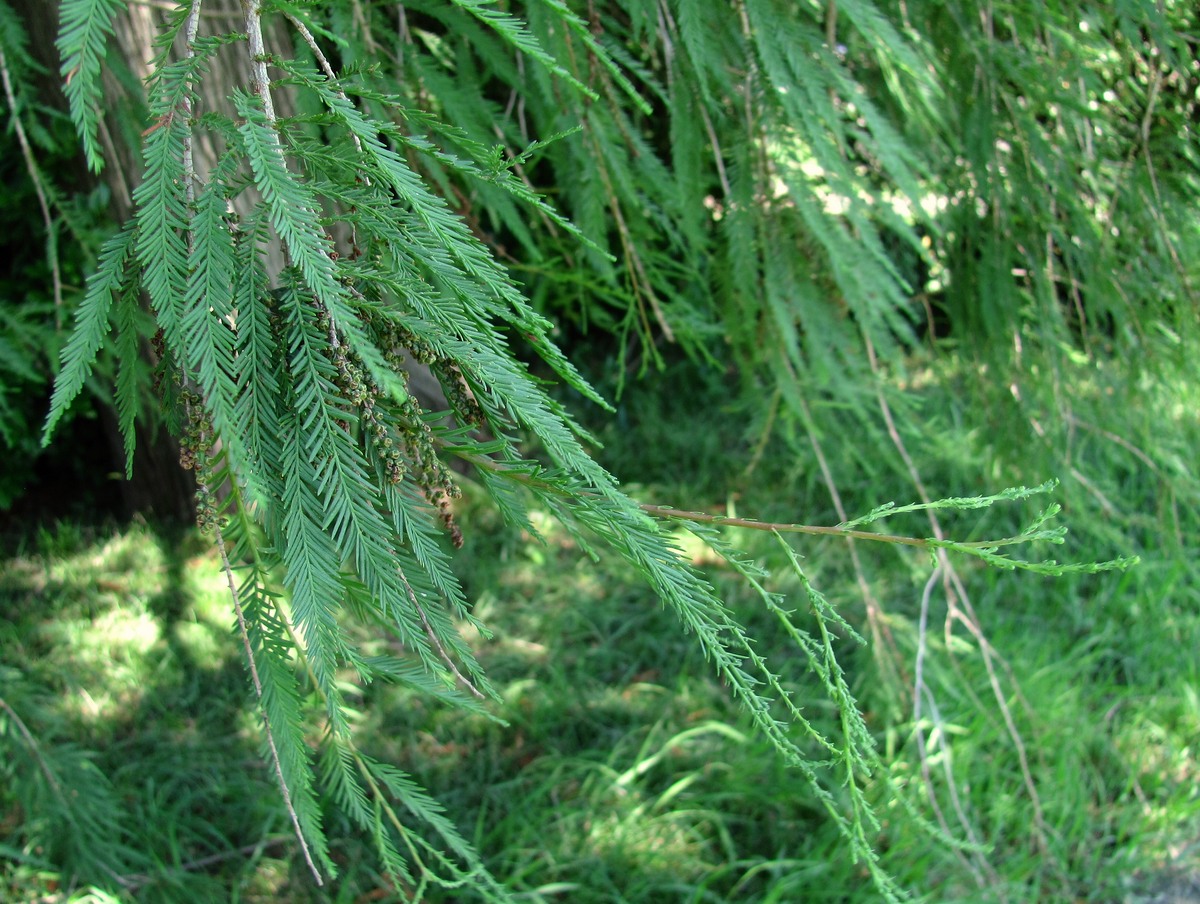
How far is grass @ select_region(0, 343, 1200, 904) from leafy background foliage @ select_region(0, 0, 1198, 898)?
0.05 meters

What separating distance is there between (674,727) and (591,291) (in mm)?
1240

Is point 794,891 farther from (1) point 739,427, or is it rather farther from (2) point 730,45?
(1) point 739,427

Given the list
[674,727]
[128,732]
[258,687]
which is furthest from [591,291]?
[128,732]

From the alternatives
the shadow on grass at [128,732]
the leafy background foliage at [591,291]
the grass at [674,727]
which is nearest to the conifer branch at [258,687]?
the leafy background foliage at [591,291]

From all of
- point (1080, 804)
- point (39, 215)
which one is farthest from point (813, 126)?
point (39, 215)

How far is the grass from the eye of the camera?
213 cm

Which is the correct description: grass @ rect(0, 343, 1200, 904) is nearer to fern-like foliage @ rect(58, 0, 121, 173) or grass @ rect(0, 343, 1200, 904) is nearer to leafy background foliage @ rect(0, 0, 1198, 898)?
leafy background foliage @ rect(0, 0, 1198, 898)

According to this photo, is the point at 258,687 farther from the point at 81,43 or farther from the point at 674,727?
the point at 674,727

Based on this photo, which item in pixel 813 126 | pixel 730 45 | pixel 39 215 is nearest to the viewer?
pixel 813 126

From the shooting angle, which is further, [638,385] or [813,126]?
[638,385]

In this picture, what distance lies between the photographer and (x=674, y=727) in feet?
8.58

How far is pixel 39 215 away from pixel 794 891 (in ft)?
10.3

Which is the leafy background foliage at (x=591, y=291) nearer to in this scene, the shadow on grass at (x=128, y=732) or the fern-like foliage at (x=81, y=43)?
the fern-like foliage at (x=81, y=43)

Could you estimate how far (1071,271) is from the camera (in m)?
2.16
